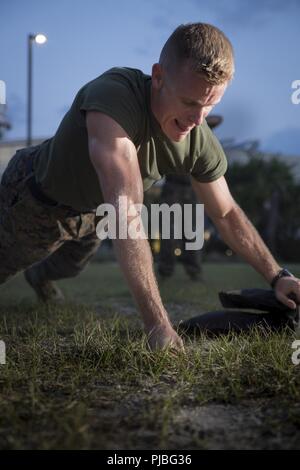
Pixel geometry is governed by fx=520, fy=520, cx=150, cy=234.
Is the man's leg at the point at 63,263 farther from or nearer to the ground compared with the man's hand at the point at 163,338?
nearer to the ground

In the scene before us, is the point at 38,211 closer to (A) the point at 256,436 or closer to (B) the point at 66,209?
(B) the point at 66,209

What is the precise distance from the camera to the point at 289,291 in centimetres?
282

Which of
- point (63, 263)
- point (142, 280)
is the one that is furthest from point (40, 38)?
point (142, 280)

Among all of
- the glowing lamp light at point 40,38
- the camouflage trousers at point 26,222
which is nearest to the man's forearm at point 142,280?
the camouflage trousers at point 26,222

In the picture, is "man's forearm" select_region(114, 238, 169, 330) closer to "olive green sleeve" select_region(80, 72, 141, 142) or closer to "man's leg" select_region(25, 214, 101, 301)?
"olive green sleeve" select_region(80, 72, 141, 142)

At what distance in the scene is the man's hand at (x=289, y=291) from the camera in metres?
Answer: 2.79

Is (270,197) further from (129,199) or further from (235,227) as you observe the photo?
(129,199)

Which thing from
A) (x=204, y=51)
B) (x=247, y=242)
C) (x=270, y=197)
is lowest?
(x=270, y=197)

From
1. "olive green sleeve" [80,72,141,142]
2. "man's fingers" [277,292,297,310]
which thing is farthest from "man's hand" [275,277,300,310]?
"olive green sleeve" [80,72,141,142]

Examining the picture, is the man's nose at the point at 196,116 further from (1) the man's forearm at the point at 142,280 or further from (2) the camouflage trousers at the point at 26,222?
(2) the camouflage trousers at the point at 26,222

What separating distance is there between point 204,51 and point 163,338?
4.00 ft

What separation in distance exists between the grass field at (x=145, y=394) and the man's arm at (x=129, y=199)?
11 cm

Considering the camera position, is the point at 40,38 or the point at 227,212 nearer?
the point at 227,212

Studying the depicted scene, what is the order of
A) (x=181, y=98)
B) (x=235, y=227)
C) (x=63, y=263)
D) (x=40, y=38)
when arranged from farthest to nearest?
(x=40, y=38)
(x=63, y=263)
(x=235, y=227)
(x=181, y=98)
